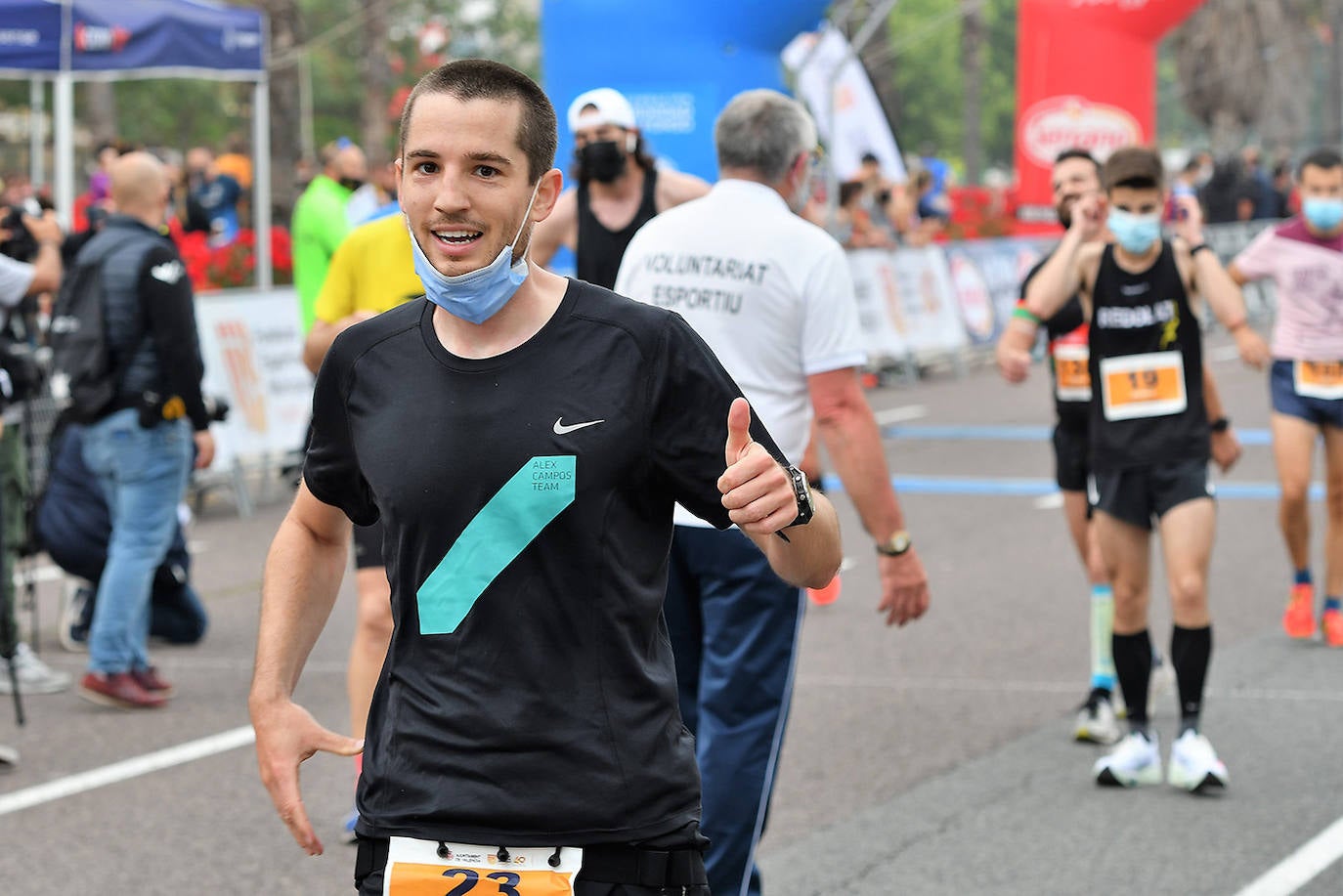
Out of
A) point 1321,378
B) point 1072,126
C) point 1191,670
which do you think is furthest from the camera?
point 1072,126

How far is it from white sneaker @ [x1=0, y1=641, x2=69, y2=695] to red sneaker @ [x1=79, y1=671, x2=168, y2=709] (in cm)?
37

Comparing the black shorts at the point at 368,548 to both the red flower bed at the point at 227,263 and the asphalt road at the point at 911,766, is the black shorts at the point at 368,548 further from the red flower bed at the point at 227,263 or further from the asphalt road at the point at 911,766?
the red flower bed at the point at 227,263

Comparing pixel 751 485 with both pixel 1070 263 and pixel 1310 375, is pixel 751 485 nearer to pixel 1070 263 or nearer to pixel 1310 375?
pixel 1070 263

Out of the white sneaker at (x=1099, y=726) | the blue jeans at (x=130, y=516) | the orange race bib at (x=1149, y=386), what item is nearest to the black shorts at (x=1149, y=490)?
the orange race bib at (x=1149, y=386)

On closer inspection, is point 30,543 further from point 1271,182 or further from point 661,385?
point 1271,182

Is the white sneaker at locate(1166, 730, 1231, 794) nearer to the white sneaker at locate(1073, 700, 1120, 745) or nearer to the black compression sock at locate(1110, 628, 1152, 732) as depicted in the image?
the black compression sock at locate(1110, 628, 1152, 732)

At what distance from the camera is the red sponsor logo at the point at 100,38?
12742 millimetres

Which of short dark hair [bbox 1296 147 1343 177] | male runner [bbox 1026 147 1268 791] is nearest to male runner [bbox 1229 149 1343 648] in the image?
short dark hair [bbox 1296 147 1343 177]

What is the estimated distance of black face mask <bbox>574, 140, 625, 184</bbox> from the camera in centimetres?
626

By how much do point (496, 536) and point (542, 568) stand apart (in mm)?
79

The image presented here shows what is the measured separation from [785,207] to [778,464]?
7.57 ft

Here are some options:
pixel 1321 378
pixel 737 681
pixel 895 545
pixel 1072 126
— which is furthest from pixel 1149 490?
pixel 1072 126

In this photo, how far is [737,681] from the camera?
4539 millimetres

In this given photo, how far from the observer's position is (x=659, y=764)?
275 cm
